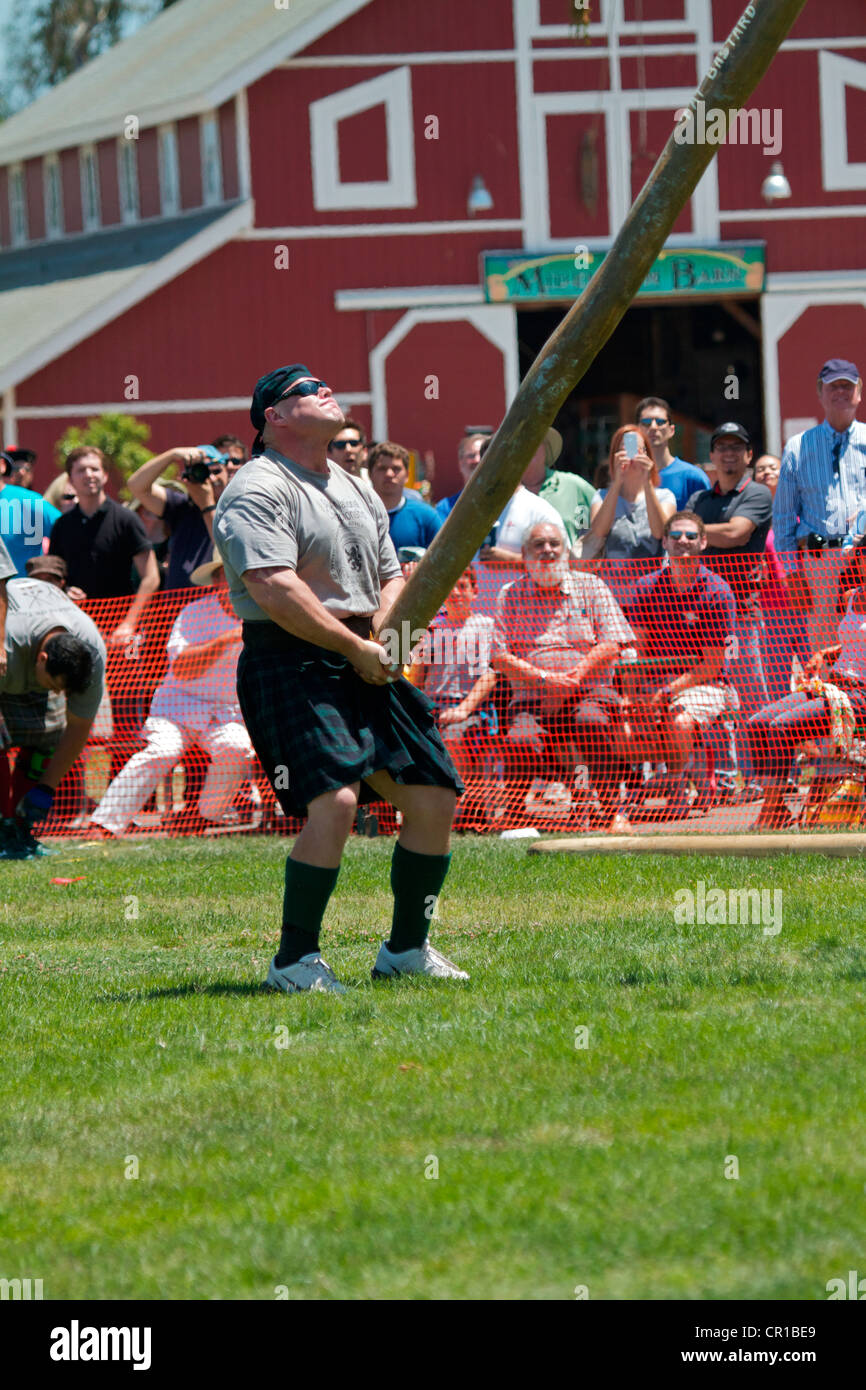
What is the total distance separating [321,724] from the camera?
5371mm

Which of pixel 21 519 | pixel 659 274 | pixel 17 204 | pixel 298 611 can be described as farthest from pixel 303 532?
pixel 17 204

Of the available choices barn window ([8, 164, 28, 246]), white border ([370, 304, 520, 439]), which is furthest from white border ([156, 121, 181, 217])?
barn window ([8, 164, 28, 246])

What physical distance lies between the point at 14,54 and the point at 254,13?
17456 mm

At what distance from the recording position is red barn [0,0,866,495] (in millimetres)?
23719

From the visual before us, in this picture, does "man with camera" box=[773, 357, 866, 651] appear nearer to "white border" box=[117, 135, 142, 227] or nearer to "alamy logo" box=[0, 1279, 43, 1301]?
"alamy logo" box=[0, 1279, 43, 1301]

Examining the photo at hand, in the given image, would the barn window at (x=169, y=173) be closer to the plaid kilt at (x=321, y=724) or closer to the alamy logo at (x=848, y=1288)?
the plaid kilt at (x=321, y=724)

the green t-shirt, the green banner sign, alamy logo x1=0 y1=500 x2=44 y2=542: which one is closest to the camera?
alamy logo x1=0 y1=500 x2=44 y2=542

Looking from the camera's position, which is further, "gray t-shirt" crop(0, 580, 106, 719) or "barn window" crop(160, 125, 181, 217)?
"barn window" crop(160, 125, 181, 217)

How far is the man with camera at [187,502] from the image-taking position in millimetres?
10445

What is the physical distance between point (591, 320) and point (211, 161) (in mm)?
21008
